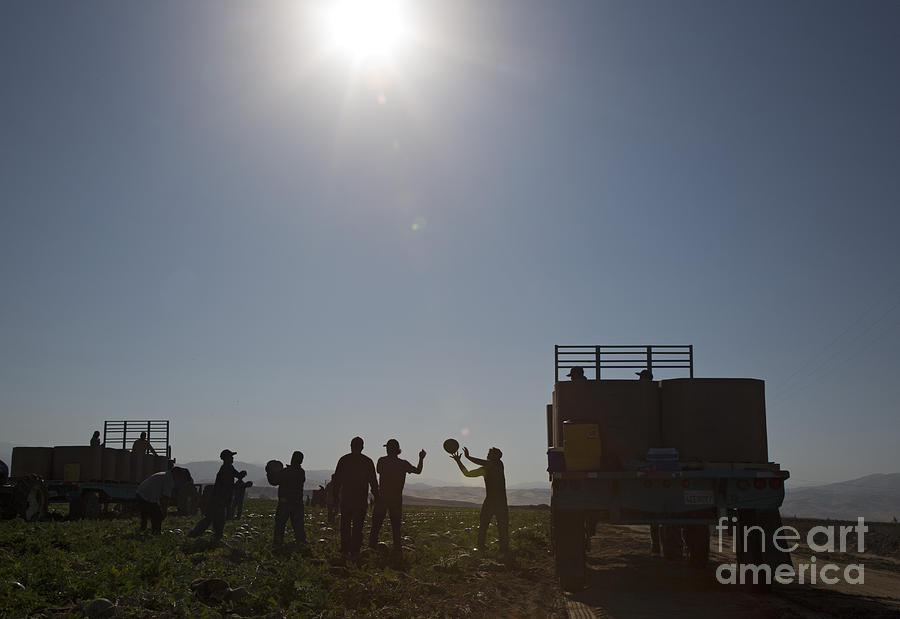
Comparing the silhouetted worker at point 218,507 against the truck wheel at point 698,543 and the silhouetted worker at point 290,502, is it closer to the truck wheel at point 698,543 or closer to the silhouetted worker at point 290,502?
the silhouetted worker at point 290,502

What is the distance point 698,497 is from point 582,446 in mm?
1774

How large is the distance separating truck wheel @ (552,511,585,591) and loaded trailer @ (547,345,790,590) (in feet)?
0.05

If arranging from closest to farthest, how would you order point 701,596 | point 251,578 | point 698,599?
point 251,578
point 698,599
point 701,596

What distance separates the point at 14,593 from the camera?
812 centimetres

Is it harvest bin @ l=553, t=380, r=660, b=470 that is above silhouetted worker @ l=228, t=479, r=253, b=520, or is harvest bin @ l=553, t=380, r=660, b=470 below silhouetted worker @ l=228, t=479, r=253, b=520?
above

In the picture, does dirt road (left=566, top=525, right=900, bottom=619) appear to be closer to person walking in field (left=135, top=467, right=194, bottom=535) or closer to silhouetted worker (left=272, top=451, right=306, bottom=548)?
silhouetted worker (left=272, top=451, right=306, bottom=548)

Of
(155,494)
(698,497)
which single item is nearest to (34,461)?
(155,494)

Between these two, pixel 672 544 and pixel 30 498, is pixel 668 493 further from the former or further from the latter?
pixel 30 498

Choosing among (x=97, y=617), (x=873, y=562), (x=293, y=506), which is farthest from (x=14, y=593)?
(x=873, y=562)

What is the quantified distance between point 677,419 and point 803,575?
14.1ft

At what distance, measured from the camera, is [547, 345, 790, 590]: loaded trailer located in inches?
442

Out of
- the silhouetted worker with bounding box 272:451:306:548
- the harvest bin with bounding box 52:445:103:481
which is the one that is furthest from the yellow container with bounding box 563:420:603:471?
the harvest bin with bounding box 52:445:103:481

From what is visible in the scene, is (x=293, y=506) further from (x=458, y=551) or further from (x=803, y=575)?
(x=803, y=575)

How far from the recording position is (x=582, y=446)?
11.5 metres
